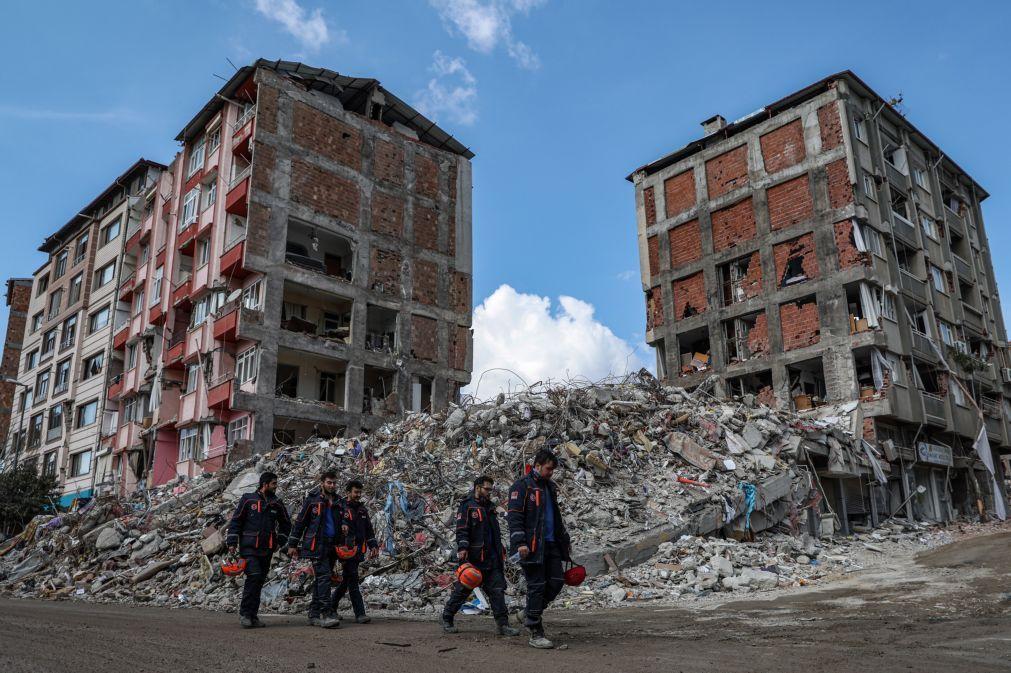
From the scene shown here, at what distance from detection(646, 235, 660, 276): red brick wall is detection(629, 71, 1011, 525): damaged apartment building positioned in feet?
0.30

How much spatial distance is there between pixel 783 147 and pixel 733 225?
372cm

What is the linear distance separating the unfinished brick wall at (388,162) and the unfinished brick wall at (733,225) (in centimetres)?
1414

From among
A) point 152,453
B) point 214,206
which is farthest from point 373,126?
point 152,453

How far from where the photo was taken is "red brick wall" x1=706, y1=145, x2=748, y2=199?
32.9 m

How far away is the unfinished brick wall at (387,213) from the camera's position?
3241cm

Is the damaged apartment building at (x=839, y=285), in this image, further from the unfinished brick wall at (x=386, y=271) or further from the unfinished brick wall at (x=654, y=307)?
the unfinished brick wall at (x=386, y=271)

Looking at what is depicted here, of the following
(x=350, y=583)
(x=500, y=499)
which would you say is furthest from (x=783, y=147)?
(x=350, y=583)

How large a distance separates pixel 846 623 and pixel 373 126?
1186 inches

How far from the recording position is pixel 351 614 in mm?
→ 10078

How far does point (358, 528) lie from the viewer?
8859 mm

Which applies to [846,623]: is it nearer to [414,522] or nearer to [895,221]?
[414,522]

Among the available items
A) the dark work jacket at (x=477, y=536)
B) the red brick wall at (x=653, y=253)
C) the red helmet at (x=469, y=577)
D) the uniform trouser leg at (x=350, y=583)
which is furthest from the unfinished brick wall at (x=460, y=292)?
the red helmet at (x=469, y=577)

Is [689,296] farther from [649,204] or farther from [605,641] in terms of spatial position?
[605,641]

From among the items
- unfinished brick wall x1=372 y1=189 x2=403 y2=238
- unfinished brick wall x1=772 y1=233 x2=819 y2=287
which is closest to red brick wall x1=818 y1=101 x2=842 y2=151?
unfinished brick wall x1=772 y1=233 x2=819 y2=287
